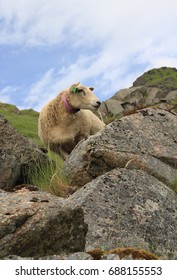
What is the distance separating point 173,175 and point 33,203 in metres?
5.90

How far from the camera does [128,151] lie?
11602 mm

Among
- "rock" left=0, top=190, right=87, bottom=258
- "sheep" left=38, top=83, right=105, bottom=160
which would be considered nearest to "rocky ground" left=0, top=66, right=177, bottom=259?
"rock" left=0, top=190, right=87, bottom=258

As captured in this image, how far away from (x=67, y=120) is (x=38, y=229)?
1020 cm

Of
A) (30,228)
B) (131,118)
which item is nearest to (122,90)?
(131,118)

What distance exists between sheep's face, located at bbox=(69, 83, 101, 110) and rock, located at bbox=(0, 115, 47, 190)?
2.98 metres

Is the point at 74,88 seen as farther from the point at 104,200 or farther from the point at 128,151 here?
the point at 104,200

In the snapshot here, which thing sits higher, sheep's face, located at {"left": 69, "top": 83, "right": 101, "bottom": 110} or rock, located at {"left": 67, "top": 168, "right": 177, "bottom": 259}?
sheep's face, located at {"left": 69, "top": 83, "right": 101, "bottom": 110}

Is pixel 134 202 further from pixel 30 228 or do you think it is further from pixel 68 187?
pixel 30 228

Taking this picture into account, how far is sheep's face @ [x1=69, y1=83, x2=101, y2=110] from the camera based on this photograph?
53.5 ft

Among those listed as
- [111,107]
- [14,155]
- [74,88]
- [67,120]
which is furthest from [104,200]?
[111,107]

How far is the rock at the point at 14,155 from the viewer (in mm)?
12711

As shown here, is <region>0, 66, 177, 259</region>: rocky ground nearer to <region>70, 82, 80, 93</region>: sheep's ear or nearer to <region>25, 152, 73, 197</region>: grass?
<region>25, 152, 73, 197</region>: grass

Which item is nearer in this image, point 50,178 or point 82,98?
point 50,178

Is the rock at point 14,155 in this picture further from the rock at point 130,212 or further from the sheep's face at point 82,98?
the rock at point 130,212
